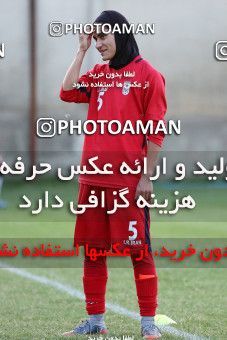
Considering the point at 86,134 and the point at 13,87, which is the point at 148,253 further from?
the point at 13,87

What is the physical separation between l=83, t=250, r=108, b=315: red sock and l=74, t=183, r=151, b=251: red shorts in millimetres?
155

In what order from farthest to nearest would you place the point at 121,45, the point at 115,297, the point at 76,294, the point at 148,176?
the point at 76,294 < the point at 115,297 < the point at 121,45 < the point at 148,176

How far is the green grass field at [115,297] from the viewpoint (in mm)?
6734

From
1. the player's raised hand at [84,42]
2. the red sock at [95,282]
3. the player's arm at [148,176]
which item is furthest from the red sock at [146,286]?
the player's raised hand at [84,42]

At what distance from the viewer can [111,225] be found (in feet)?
20.4

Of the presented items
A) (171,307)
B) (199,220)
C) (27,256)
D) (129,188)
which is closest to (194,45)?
(199,220)

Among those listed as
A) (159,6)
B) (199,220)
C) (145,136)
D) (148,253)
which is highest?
(159,6)

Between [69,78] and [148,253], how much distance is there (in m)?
1.10

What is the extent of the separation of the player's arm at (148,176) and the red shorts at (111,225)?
0.05m

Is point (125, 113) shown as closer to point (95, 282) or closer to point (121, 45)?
point (121, 45)

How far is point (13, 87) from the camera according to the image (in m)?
22.0

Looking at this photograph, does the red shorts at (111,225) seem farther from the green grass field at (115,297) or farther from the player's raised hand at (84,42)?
the player's raised hand at (84,42)

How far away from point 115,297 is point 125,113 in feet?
7.97

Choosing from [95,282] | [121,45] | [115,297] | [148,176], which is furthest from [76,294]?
[121,45]
